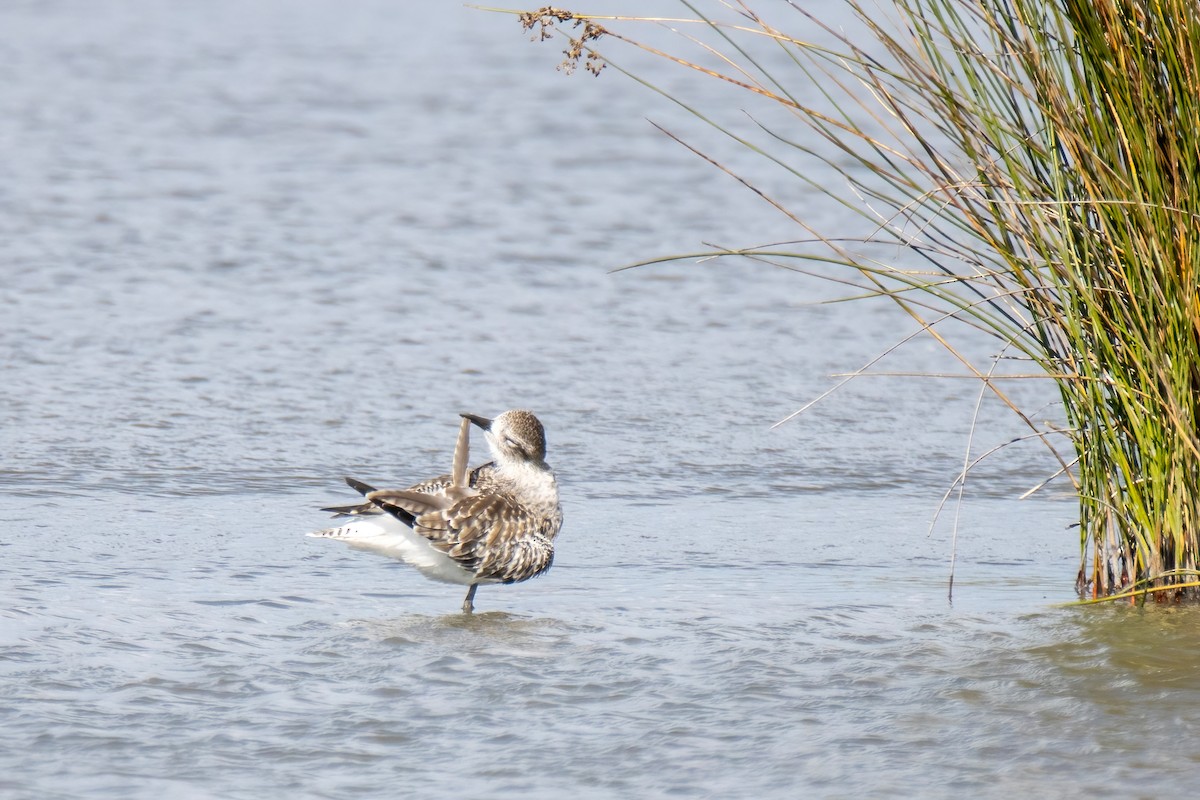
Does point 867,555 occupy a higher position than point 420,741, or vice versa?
point 867,555

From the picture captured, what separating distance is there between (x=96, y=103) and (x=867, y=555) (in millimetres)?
9732

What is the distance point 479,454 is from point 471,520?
10.9ft

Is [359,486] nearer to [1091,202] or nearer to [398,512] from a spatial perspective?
[398,512]

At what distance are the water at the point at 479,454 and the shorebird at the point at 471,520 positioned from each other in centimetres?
16

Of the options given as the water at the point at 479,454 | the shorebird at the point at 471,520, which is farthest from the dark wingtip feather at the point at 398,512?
the water at the point at 479,454

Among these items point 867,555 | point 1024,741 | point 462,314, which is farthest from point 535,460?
point 462,314

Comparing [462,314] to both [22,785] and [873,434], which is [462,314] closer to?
[873,434]

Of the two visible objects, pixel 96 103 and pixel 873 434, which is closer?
pixel 873 434

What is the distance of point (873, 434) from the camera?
7.32m

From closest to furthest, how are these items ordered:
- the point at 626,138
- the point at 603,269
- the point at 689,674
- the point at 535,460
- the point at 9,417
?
the point at 689,674 < the point at 535,460 < the point at 9,417 < the point at 603,269 < the point at 626,138

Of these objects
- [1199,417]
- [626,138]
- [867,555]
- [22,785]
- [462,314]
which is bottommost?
[22,785]

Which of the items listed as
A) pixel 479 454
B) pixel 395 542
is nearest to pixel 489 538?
pixel 395 542

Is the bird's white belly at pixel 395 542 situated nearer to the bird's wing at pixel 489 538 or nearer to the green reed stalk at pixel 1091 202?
the bird's wing at pixel 489 538

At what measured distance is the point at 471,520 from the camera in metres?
5.32
